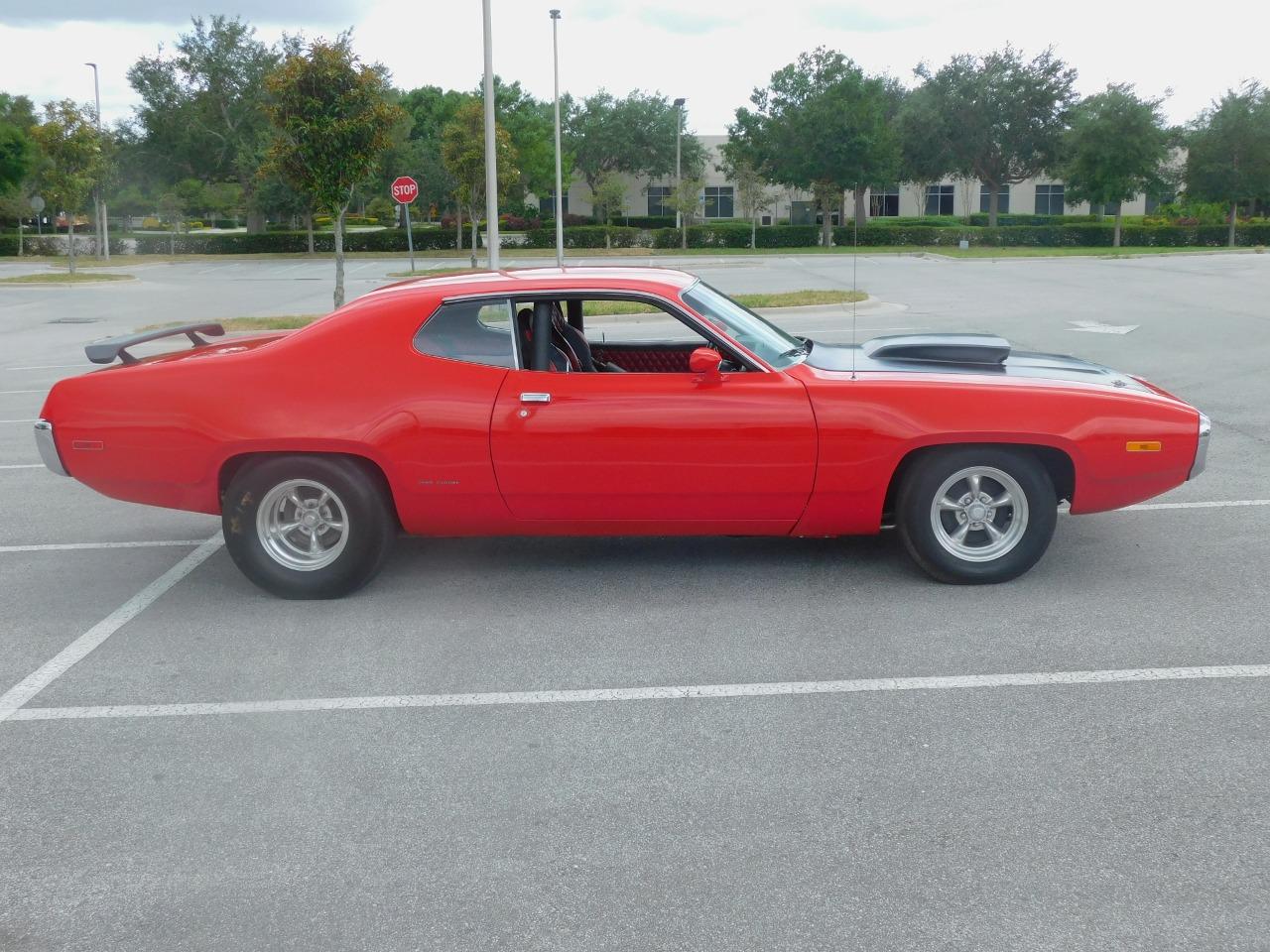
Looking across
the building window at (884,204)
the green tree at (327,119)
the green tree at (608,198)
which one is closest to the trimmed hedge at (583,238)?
the green tree at (608,198)

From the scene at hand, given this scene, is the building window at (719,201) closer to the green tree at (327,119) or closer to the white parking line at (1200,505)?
the green tree at (327,119)

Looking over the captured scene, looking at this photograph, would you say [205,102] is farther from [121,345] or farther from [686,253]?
[121,345]

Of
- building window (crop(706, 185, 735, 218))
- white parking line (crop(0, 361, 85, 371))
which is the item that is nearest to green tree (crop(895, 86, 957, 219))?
building window (crop(706, 185, 735, 218))

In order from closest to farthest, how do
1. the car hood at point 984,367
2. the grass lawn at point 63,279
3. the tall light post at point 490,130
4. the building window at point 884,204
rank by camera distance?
the car hood at point 984,367, the tall light post at point 490,130, the grass lawn at point 63,279, the building window at point 884,204

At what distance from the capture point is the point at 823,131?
57.3 meters

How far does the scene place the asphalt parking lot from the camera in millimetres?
3424

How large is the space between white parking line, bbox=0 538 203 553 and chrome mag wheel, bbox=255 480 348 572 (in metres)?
1.54

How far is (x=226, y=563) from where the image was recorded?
699 cm

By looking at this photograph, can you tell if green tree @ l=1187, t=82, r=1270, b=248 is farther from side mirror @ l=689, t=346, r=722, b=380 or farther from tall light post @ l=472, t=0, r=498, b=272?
side mirror @ l=689, t=346, r=722, b=380

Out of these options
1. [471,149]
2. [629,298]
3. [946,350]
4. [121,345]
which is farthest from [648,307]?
[471,149]

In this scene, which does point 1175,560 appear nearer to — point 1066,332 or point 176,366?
point 176,366

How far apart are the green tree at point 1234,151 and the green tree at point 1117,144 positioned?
267cm

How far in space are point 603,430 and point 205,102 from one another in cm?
6585

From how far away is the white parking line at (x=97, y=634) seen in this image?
5.08 m
